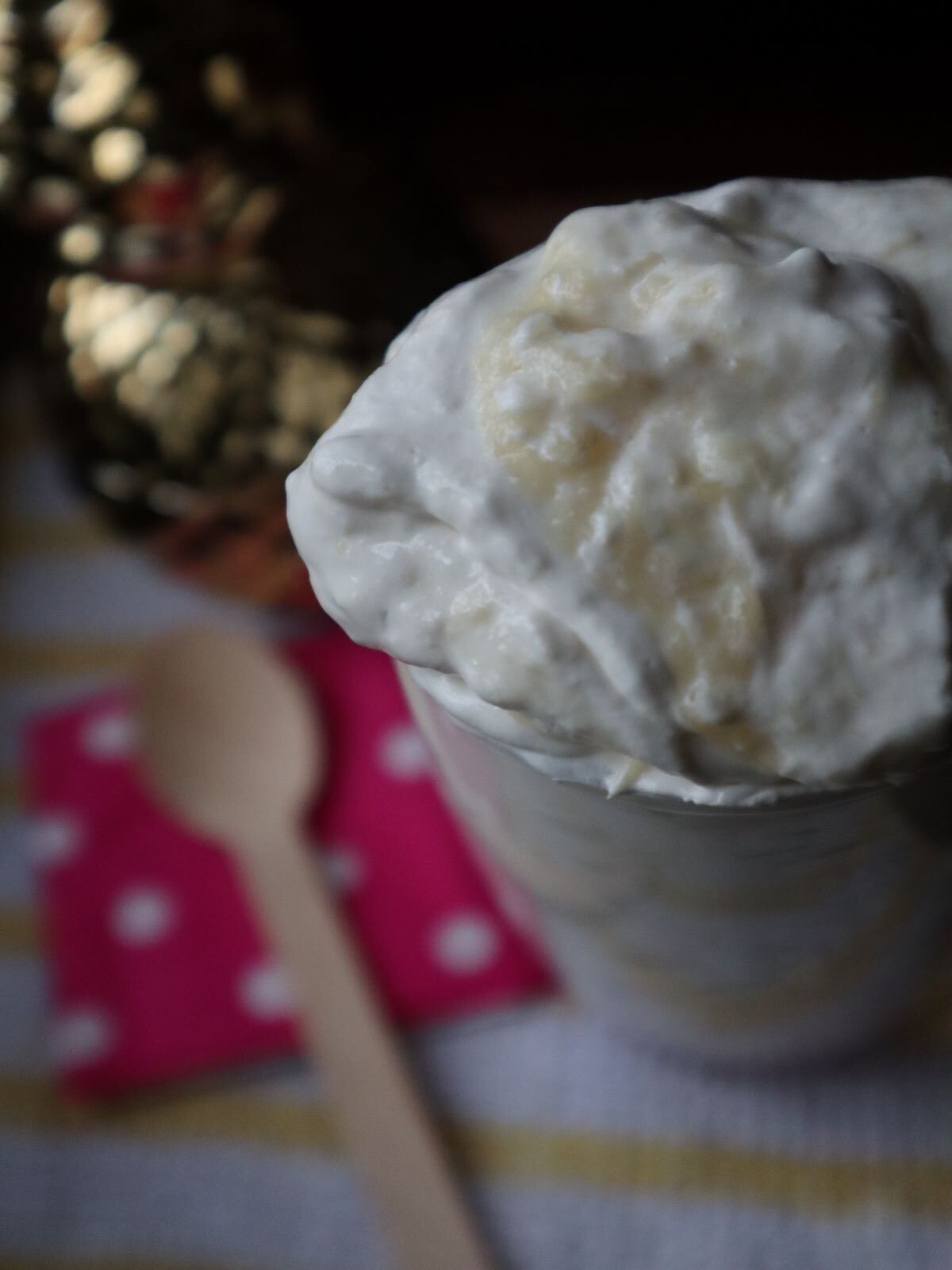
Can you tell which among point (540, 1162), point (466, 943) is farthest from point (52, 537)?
point (540, 1162)

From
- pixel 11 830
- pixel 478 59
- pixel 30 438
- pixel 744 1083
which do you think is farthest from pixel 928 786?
pixel 478 59

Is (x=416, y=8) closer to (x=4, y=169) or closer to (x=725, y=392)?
(x=4, y=169)

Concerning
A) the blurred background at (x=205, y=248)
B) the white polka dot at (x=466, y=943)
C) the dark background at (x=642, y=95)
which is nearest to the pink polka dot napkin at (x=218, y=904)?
the white polka dot at (x=466, y=943)

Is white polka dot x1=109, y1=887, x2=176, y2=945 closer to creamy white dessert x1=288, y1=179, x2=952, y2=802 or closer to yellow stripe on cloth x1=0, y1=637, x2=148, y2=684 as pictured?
yellow stripe on cloth x1=0, y1=637, x2=148, y2=684

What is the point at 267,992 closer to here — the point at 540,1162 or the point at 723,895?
the point at 540,1162

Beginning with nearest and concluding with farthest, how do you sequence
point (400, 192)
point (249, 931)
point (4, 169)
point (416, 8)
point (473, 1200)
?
point (473, 1200) < point (249, 931) < point (4, 169) < point (400, 192) < point (416, 8)

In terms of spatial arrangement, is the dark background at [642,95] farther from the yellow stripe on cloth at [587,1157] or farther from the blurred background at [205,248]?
the yellow stripe on cloth at [587,1157]
